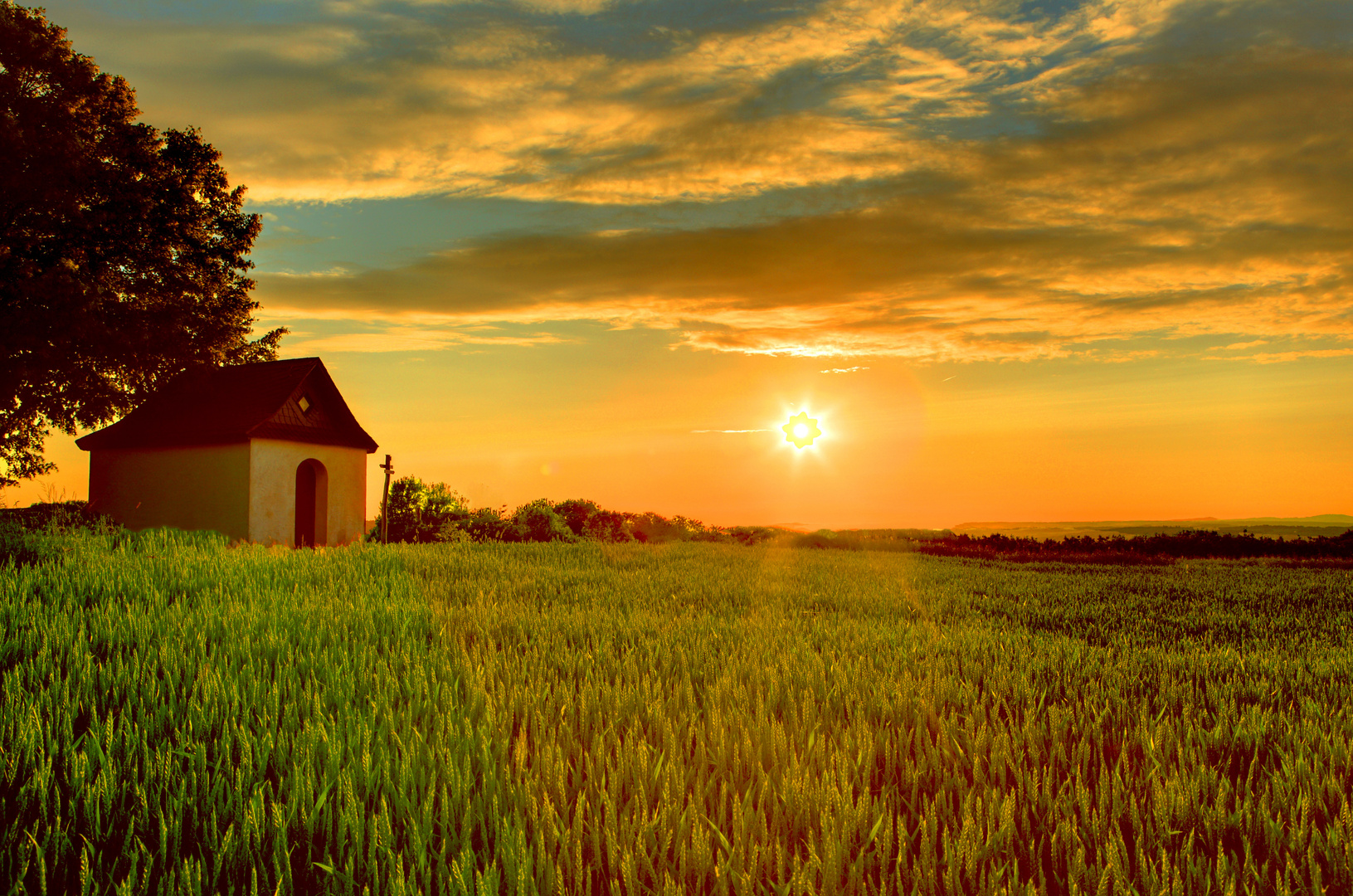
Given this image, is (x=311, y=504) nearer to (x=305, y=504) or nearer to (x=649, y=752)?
(x=305, y=504)

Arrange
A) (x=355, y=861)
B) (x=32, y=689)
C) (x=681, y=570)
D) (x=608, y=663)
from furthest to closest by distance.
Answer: (x=681, y=570)
(x=608, y=663)
(x=32, y=689)
(x=355, y=861)

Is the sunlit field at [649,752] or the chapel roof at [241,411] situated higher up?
the chapel roof at [241,411]

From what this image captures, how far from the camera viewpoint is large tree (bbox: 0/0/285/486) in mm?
20469

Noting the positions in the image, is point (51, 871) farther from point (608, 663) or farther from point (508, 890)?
point (608, 663)

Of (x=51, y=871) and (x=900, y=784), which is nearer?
(x=51, y=871)

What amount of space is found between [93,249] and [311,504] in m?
9.60

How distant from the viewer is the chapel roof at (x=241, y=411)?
73.7 feet

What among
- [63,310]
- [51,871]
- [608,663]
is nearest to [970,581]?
[608,663]

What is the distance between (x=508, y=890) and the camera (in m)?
2.40

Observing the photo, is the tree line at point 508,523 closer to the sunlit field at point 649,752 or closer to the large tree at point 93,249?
the large tree at point 93,249

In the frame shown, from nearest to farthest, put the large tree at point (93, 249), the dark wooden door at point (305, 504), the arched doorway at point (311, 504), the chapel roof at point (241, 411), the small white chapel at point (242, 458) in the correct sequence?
the large tree at point (93, 249) < the small white chapel at point (242, 458) < the chapel roof at point (241, 411) < the arched doorway at point (311, 504) < the dark wooden door at point (305, 504)

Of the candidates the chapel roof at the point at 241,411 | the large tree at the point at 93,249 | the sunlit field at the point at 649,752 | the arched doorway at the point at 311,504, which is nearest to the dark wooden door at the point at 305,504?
the arched doorway at the point at 311,504

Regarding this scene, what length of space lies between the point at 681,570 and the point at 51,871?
10242 mm

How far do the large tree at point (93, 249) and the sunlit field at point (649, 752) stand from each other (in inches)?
656
